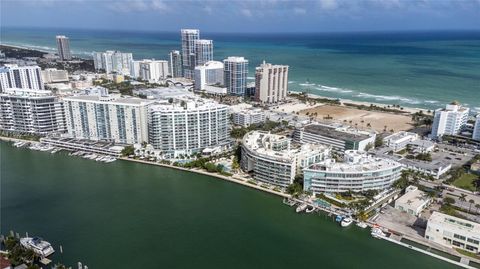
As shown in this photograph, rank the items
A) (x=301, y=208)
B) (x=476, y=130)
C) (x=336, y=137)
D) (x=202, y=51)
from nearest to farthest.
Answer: (x=301, y=208)
(x=336, y=137)
(x=476, y=130)
(x=202, y=51)

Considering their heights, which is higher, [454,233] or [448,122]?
[448,122]

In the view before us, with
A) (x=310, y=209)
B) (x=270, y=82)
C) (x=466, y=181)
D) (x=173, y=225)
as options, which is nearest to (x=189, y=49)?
(x=270, y=82)

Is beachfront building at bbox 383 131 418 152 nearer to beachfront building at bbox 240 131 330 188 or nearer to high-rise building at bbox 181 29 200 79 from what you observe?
beachfront building at bbox 240 131 330 188

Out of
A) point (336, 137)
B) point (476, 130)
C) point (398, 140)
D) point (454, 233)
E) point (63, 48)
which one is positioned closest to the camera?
point (454, 233)

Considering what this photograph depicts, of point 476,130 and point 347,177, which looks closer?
point 347,177

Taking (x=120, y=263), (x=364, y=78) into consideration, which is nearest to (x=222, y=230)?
(x=120, y=263)

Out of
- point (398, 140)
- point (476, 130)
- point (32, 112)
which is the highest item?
point (32, 112)

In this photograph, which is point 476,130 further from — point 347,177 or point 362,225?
point 362,225
